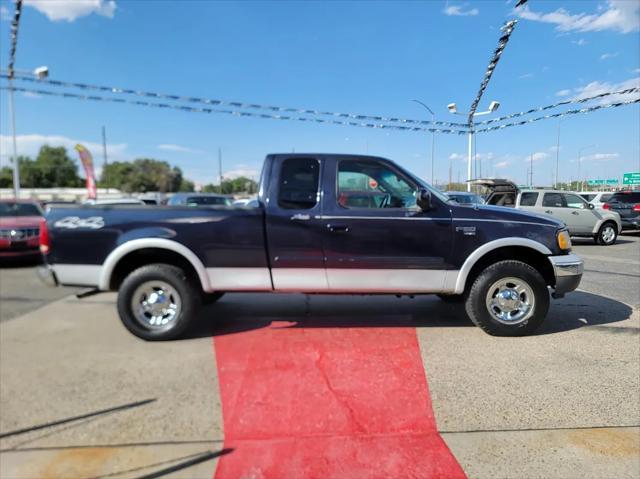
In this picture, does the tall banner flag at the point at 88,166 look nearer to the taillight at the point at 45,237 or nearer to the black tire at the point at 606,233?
the taillight at the point at 45,237

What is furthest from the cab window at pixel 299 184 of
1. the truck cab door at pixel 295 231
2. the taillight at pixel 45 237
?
the taillight at pixel 45 237

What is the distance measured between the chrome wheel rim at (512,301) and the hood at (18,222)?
964cm

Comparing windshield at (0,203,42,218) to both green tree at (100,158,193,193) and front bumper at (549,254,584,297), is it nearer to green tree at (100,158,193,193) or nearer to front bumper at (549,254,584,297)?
front bumper at (549,254,584,297)

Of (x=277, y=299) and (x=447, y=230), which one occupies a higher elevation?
(x=447, y=230)

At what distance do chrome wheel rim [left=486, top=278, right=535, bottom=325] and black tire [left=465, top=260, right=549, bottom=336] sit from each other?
0.03ft

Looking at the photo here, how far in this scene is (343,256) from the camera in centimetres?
409

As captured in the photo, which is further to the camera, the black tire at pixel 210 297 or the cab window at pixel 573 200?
the cab window at pixel 573 200

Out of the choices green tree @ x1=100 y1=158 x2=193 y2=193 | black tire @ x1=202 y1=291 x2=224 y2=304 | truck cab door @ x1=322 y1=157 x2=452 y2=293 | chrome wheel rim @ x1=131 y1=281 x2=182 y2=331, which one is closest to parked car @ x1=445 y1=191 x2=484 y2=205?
truck cab door @ x1=322 y1=157 x2=452 y2=293

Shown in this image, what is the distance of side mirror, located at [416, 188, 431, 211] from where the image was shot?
3.98 m

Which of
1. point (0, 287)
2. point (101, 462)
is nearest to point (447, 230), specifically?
point (101, 462)

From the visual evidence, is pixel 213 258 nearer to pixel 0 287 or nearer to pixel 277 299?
→ pixel 277 299

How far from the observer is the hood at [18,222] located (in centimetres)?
898

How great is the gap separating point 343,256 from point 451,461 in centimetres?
213

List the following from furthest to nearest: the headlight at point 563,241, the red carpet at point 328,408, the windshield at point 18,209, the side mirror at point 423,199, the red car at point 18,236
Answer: the windshield at point 18,209
the red car at point 18,236
the headlight at point 563,241
the side mirror at point 423,199
the red carpet at point 328,408
